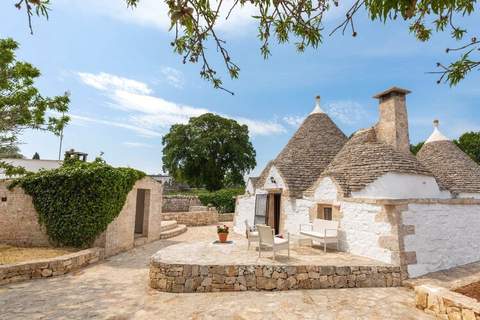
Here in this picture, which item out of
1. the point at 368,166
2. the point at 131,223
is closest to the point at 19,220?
the point at 131,223

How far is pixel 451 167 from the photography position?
14.8 m

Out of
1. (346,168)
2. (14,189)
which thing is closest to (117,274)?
(14,189)

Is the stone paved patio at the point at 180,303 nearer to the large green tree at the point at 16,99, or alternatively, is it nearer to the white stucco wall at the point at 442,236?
the white stucco wall at the point at 442,236

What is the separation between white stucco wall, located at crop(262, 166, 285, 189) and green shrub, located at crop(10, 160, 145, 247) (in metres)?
7.06

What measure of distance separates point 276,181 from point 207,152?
24.3 m

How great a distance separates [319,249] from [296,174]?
4.23 m

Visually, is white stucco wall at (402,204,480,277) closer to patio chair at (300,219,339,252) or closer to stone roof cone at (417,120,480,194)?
patio chair at (300,219,339,252)

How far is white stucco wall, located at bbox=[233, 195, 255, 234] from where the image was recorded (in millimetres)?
15273

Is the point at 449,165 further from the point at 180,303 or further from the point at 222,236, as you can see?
the point at 180,303

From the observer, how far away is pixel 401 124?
11.6 meters

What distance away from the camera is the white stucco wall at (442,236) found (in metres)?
8.12

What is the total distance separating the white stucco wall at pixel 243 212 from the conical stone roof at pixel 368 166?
208 inches

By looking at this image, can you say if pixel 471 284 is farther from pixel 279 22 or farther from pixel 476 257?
pixel 279 22

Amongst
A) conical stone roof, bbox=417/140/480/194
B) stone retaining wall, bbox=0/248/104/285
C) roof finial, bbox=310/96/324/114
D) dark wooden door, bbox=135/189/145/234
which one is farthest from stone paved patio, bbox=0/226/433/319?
roof finial, bbox=310/96/324/114
